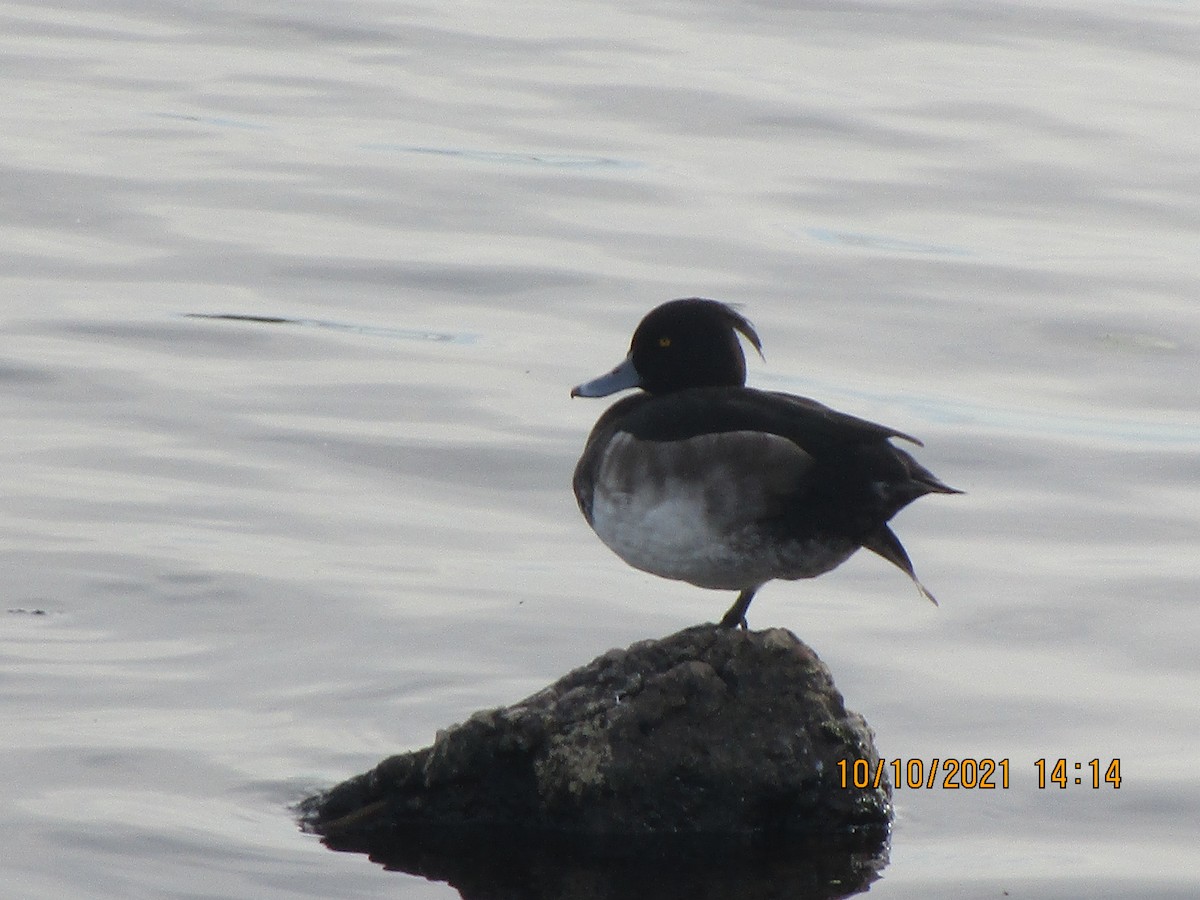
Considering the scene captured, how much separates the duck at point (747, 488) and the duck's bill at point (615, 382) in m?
0.47

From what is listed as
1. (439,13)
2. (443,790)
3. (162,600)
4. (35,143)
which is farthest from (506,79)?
(443,790)

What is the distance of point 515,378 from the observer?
34.7 feet

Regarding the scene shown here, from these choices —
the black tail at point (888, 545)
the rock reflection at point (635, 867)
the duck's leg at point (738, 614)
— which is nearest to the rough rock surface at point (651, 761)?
the rock reflection at point (635, 867)

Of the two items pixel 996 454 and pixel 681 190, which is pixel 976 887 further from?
A: pixel 681 190

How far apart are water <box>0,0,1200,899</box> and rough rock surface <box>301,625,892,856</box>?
0.29 metres

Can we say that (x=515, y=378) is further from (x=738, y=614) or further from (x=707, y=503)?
(x=707, y=503)

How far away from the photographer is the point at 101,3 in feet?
63.5

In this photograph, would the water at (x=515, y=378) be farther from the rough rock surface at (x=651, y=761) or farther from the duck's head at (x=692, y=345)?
the duck's head at (x=692, y=345)

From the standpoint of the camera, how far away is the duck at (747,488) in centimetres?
556

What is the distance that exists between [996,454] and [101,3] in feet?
39.7

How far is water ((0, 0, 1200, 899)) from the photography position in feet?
21.3

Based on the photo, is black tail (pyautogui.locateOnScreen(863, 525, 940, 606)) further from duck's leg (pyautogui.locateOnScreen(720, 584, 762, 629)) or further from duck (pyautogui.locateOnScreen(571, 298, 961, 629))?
duck's leg (pyautogui.locateOnScreen(720, 584, 762, 629))
